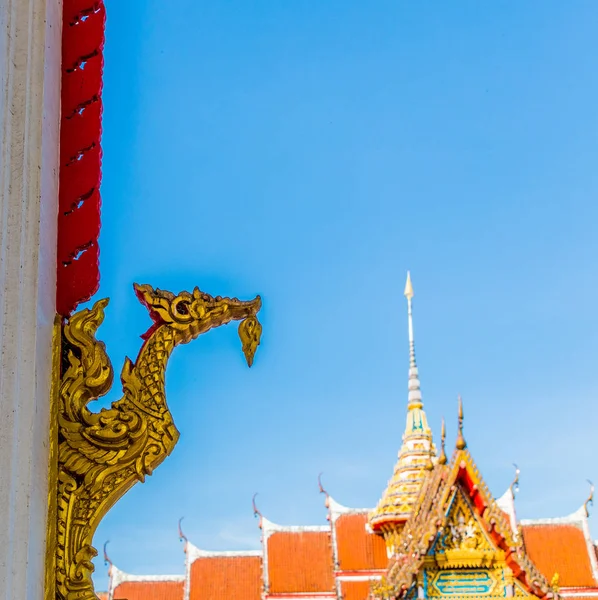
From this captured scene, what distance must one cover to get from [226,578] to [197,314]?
1815 cm

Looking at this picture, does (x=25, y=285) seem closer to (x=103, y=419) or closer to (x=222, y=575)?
(x=103, y=419)

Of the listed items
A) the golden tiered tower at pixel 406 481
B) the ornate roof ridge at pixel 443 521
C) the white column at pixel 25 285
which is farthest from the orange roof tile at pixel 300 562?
the white column at pixel 25 285

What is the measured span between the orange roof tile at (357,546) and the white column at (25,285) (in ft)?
56.3

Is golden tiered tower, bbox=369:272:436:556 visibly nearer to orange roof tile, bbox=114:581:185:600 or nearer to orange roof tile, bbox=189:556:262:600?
orange roof tile, bbox=189:556:262:600

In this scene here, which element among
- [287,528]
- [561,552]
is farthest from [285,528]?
[561,552]

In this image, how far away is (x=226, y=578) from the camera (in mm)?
18922

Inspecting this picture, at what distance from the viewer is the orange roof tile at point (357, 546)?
58.8ft

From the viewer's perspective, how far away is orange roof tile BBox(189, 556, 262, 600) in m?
18.5

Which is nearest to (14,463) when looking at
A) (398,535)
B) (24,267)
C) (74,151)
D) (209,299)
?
(24,267)

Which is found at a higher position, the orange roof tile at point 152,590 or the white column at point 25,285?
the white column at point 25,285

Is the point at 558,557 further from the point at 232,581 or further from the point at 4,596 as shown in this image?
the point at 4,596

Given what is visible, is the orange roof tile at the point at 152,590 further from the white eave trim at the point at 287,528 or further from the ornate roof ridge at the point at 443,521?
the ornate roof ridge at the point at 443,521

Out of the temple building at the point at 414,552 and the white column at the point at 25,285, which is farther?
the temple building at the point at 414,552

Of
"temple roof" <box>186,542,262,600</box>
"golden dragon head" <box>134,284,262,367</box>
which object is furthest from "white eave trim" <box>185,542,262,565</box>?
"golden dragon head" <box>134,284,262,367</box>
